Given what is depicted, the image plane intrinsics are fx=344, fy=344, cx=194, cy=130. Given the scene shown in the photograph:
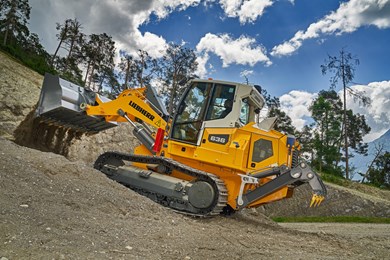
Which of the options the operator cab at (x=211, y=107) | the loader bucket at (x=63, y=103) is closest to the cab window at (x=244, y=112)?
the operator cab at (x=211, y=107)

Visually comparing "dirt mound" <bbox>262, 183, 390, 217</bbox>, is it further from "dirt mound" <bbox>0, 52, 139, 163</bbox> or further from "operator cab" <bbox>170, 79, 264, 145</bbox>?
"operator cab" <bbox>170, 79, 264, 145</bbox>

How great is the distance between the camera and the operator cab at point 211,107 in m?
7.88

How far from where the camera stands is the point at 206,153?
25.5ft

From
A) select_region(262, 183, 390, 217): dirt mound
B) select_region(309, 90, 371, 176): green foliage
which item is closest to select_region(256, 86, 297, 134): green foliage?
select_region(309, 90, 371, 176): green foliage

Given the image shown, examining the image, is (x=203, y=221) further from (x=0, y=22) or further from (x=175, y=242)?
(x=0, y=22)

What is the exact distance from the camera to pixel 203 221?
689 cm

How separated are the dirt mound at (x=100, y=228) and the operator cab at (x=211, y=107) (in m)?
2.14

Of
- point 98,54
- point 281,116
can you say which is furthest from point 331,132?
point 98,54

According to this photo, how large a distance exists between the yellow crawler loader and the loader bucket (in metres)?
0.03

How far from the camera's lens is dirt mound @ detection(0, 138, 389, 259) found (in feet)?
10.9

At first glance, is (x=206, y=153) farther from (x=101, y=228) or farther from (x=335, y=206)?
(x=335, y=206)

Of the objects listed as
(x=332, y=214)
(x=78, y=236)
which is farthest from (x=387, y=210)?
(x=78, y=236)

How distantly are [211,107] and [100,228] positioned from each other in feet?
15.0

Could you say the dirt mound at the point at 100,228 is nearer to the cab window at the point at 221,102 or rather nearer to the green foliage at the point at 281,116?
the cab window at the point at 221,102
